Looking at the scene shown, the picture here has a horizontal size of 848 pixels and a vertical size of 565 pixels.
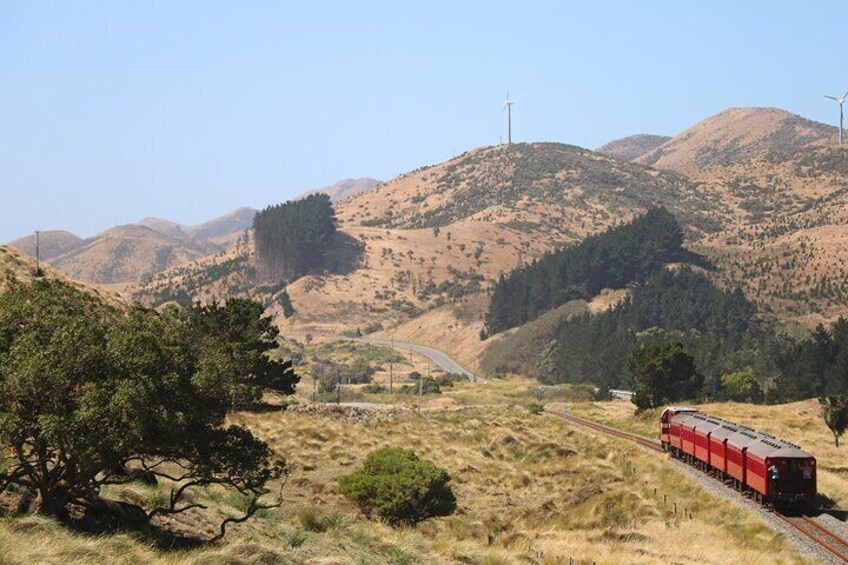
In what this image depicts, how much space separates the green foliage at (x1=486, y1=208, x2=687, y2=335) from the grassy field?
354 ft

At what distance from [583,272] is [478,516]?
13603cm

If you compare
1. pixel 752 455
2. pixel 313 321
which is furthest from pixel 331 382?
pixel 752 455

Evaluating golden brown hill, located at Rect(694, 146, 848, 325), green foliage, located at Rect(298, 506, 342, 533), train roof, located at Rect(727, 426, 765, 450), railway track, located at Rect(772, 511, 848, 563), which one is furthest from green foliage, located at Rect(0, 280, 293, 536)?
golden brown hill, located at Rect(694, 146, 848, 325)

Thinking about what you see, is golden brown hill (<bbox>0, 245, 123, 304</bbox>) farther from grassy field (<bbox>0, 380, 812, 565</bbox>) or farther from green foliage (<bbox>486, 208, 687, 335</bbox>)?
green foliage (<bbox>486, 208, 687, 335</bbox>)

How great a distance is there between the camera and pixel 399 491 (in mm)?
36000

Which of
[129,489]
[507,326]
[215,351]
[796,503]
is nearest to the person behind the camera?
[215,351]

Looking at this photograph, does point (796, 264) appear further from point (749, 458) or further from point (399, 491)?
point (399, 491)

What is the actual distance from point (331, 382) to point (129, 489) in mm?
96933

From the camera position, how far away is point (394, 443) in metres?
49.9

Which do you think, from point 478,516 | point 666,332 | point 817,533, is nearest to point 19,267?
point 478,516

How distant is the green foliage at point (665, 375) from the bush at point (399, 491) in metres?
42.0

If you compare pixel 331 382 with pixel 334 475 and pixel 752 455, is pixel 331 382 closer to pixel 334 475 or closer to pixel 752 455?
pixel 334 475

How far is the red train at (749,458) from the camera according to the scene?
32.9 m

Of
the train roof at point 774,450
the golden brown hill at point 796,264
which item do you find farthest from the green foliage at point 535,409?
the golden brown hill at point 796,264
